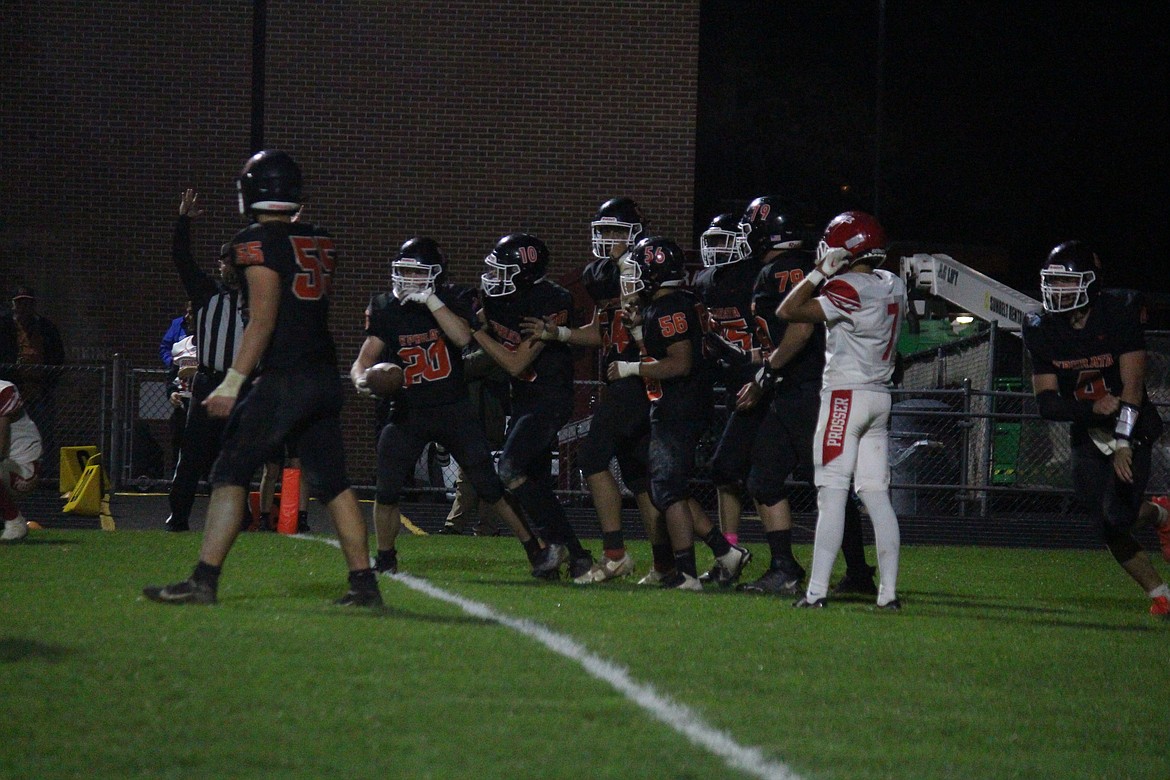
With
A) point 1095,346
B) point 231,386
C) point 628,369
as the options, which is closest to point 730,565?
point 628,369

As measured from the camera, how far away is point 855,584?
8.70 metres

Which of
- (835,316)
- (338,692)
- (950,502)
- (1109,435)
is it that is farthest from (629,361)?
(950,502)

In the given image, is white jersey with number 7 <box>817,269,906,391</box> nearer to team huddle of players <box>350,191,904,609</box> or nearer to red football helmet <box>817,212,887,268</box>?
red football helmet <box>817,212,887,268</box>

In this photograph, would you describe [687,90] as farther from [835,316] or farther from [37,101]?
[835,316]

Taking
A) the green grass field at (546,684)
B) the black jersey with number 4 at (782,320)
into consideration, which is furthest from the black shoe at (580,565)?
the black jersey with number 4 at (782,320)

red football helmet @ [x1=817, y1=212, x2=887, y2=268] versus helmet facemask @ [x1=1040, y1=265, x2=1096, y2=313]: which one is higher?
red football helmet @ [x1=817, y1=212, x2=887, y2=268]

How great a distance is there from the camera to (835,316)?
7367mm

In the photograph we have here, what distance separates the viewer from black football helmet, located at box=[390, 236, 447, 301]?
329 inches

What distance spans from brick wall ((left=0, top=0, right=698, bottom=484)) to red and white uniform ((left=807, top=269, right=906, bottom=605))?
12.2 meters

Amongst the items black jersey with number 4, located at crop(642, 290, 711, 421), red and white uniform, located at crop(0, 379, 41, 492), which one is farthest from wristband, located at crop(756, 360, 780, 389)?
red and white uniform, located at crop(0, 379, 41, 492)

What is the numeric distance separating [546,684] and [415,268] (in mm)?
3770

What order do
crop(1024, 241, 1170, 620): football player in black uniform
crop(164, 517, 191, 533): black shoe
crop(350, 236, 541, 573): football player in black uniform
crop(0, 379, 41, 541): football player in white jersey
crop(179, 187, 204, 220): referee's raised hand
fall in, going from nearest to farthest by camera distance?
1. crop(1024, 241, 1170, 620): football player in black uniform
2. crop(350, 236, 541, 573): football player in black uniform
3. crop(179, 187, 204, 220): referee's raised hand
4. crop(0, 379, 41, 541): football player in white jersey
5. crop(164, 517, 191, 533): black shoe

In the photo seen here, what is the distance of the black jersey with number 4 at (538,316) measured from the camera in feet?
28.8

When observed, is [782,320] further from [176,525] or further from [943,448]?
[943,448]
